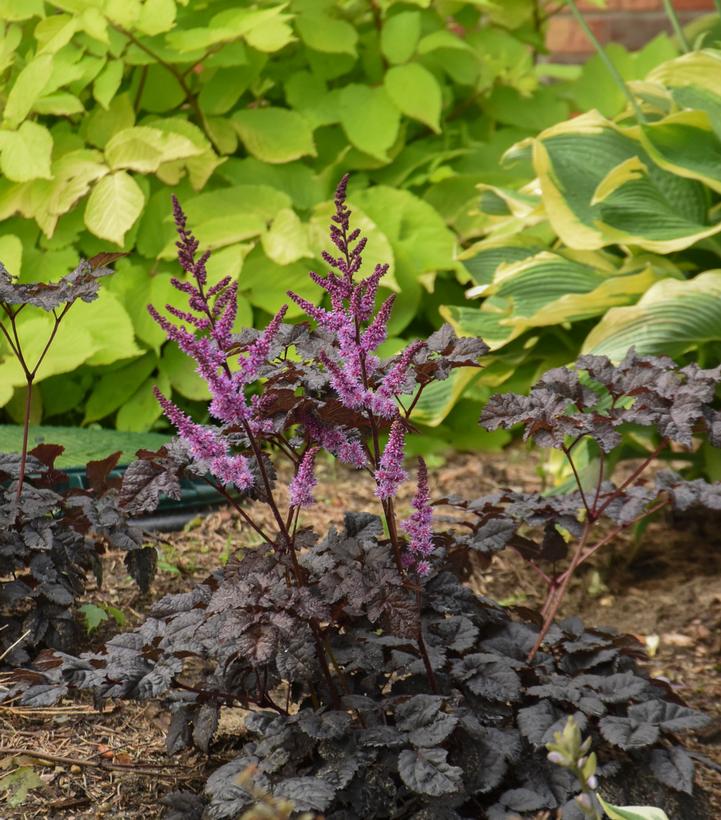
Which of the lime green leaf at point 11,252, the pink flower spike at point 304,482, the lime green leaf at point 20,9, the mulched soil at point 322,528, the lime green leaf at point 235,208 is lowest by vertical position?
the mulched soil at point 322,528

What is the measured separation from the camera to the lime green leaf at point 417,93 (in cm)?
289

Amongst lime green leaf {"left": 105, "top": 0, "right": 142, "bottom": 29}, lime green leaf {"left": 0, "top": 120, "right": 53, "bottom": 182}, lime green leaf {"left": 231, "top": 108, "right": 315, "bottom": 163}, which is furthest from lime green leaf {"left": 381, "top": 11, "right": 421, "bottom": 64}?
lime green leaf {"left": 0, "top": 120, "right": 53, "bottom": 182}

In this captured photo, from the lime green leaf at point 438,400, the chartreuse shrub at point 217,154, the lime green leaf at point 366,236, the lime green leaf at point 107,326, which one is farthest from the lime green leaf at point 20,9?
the lime green leaf at point 438,400

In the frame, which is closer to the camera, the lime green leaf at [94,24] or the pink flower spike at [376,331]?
the pink flower spike at [376,331]

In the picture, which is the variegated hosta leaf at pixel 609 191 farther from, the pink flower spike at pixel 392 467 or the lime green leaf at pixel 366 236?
the pink flower spike at pixel 392 467

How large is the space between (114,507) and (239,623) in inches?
18.8

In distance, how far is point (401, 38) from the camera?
9.72 ft

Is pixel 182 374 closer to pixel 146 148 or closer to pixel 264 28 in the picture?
pixel 146 148

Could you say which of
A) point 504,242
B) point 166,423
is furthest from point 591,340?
point 166,423

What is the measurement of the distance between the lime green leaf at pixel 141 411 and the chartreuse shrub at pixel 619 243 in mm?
780

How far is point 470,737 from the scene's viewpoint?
132 centimetres

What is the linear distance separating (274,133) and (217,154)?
0.19m

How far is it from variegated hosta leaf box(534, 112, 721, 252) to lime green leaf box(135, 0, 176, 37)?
94 cm

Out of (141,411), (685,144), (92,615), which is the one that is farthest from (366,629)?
(141,411)
